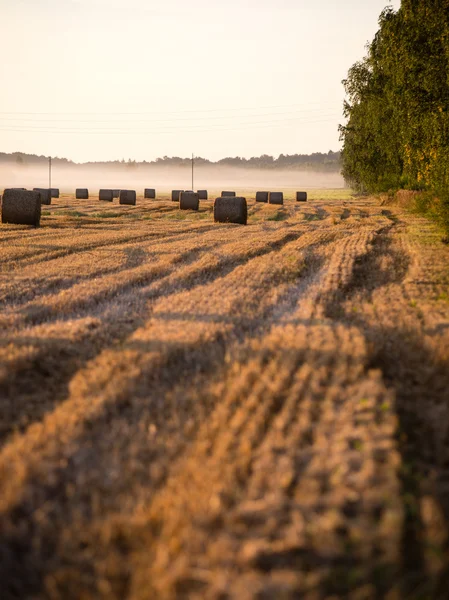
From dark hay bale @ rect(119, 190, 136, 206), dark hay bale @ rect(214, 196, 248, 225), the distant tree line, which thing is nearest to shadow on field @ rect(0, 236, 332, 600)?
the distant tree line

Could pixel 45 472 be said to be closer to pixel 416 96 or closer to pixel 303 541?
pixel 303 541

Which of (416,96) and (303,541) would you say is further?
(416,96)

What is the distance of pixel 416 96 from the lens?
19.7 m

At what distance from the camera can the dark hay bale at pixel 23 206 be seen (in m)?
23.5

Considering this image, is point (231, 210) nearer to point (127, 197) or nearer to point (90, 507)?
point (127, 197)

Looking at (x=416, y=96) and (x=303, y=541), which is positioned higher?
(x=416, y=96)

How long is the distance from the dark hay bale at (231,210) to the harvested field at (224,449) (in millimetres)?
19115

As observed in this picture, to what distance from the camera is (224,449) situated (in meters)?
3.76

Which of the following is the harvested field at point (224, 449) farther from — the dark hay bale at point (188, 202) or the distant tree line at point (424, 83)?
the dark hay bale at point (188, 202)

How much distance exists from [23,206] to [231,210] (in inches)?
367

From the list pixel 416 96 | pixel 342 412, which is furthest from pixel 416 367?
pixel 416 96

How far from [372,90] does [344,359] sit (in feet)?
125

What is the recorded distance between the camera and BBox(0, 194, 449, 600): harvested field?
272cm

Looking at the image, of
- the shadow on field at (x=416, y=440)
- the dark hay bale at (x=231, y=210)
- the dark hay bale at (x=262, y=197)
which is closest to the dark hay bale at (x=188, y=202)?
the dark hay bale at (x=231, y=210)
